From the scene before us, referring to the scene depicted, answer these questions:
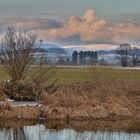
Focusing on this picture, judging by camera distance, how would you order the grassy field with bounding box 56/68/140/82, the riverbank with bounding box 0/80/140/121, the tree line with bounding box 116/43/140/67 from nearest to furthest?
the riverbank with bounding box 0/80/140/121 < the grassy field with bounding box 56/68/140/82 < the tree line with bounding box 116/43/140/67

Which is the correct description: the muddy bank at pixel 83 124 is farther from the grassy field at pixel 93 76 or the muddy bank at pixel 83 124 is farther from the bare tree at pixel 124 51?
the bare tree at pixel 124 51

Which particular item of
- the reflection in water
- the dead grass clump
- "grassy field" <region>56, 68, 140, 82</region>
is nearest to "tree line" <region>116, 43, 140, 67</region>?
"grassy field" <region>56, 68, 140, 82</region>

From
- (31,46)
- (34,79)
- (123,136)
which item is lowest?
(123,136)

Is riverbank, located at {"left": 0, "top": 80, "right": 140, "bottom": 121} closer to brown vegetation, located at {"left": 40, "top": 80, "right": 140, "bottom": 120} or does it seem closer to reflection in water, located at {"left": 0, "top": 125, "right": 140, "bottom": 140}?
brown vegetation, located at {"left": 40, "top": 80, "right": 140, "bottom": 120}

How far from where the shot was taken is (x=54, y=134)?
2783cm

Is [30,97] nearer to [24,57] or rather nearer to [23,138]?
[24,57]

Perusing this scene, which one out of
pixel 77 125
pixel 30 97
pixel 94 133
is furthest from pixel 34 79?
pixel 94 133

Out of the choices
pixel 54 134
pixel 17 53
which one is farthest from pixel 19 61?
pixel 54 134

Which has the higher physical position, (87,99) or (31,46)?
(31,46)

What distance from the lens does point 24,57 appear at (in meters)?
39.8

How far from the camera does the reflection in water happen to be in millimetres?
26641

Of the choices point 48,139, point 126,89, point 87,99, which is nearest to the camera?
point 48,139

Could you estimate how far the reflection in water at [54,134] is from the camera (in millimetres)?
26641

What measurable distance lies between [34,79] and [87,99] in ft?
20.1
